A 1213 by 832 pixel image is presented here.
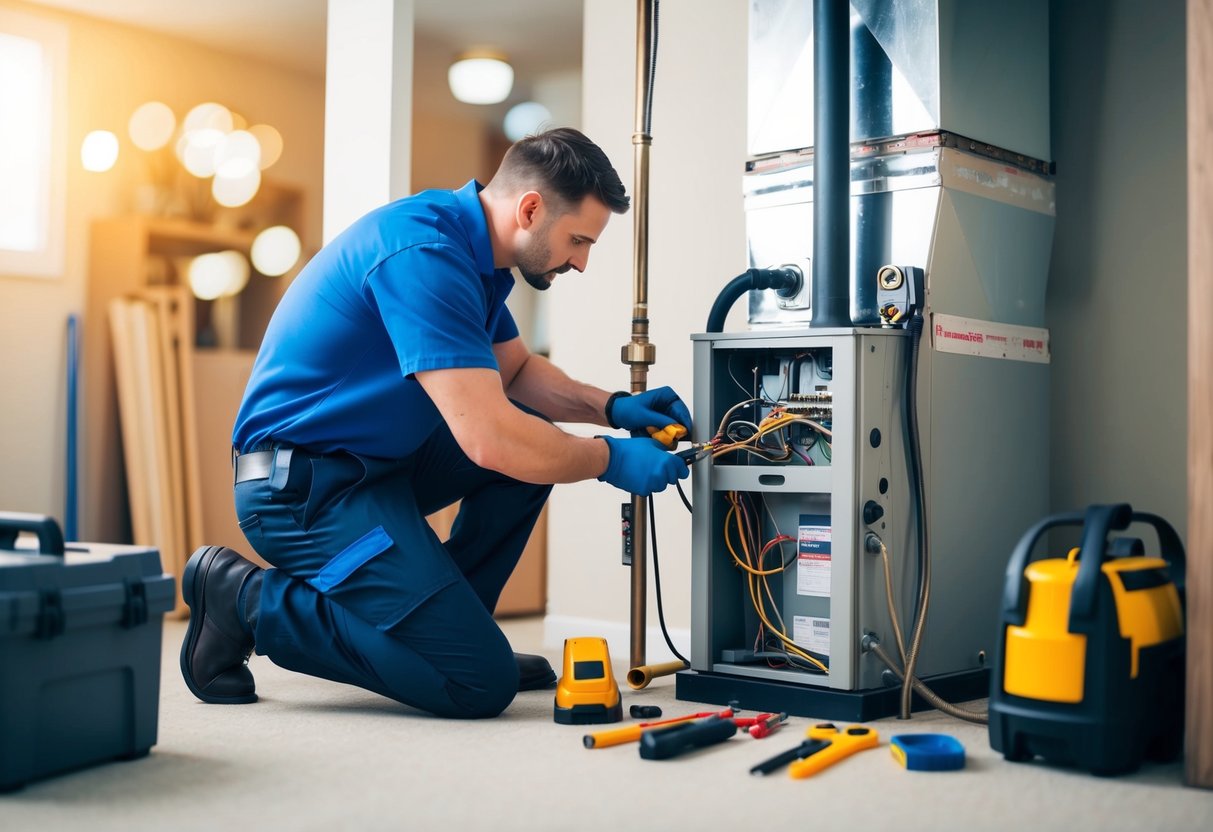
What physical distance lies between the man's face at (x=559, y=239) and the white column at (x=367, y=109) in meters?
1.09

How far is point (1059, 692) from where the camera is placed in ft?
5.83

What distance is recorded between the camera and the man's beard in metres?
2.35

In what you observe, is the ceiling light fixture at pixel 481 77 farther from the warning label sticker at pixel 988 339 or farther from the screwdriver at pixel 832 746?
the screwdriver at pixel 832 746

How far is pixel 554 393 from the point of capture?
2674mm

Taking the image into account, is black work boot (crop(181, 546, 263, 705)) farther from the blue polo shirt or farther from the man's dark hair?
the man's dark hair

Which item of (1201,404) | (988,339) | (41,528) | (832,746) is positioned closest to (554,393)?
(988,339)

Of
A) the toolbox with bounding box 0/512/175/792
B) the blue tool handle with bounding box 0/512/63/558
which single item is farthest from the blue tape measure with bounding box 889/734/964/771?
the blue tool handle with bounding box 0/512/63/558

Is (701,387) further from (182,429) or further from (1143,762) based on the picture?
(182,429)

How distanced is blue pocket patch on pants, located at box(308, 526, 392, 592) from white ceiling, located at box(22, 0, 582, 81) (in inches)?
102

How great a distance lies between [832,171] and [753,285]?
0.91 ft

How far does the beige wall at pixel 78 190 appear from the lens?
14.4 feet

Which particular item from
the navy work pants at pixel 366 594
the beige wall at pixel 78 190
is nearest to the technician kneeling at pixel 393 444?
the navy work pants at pixel 366 594

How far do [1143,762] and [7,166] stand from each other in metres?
4.13

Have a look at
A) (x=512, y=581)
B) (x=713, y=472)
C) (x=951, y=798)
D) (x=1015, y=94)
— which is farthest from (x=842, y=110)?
(x=512, y=581)
